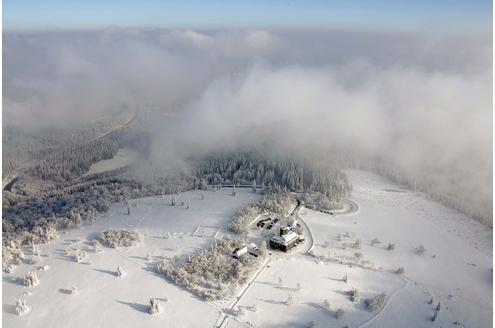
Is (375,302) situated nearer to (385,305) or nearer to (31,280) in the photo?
(385,305)

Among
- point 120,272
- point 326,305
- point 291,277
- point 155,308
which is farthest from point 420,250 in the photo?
point 120,272

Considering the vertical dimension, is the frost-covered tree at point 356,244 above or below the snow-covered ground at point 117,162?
below

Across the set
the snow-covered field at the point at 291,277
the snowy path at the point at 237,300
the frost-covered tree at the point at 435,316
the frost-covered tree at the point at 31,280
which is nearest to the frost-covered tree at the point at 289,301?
the snow-covered field at the point at 291,277

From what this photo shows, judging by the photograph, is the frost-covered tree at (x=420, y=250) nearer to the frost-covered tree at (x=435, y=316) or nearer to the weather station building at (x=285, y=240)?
the frost-covered tree at (x=435, y=316)


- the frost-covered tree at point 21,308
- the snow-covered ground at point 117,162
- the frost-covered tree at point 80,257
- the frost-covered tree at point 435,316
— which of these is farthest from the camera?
the snow-covered ground at point 117,162

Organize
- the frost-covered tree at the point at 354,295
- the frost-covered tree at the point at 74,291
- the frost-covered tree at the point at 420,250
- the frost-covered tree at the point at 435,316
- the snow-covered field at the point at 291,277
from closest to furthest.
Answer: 1. the frost-covered tree at the point at 435,316
2. the snow-covered field at the point at 291,277
3. the frost-covered tree at the point at 354,295
4. the frost-covered tree at the point at 74,291
5. the frost-covered tree at the point at 420,250

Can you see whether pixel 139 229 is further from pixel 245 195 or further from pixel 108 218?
pixel 245 195

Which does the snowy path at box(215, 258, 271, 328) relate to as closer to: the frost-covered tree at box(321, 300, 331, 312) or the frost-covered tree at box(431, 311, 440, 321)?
the frost-covered tree at box(321, 300, 331, 312)

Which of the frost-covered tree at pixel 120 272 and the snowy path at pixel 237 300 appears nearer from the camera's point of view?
the snowy path at pixel 237 300
